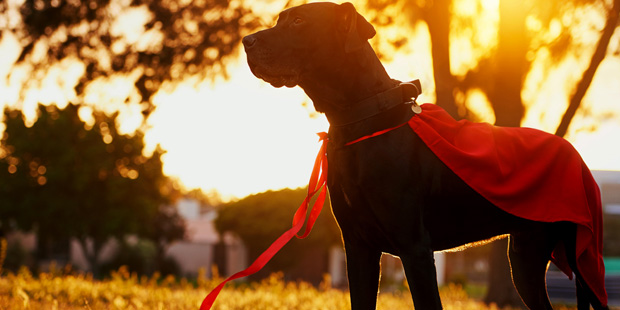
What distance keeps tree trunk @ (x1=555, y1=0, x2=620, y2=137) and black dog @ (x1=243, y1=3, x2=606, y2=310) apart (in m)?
5.15

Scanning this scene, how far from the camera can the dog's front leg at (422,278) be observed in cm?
334

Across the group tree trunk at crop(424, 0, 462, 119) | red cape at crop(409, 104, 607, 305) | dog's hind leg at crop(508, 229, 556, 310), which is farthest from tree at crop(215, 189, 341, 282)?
red cape at crop(409, 104, 607, 305)

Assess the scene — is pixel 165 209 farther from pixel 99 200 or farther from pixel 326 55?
pixel 326 55

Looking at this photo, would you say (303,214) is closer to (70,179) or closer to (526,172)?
(526,172)

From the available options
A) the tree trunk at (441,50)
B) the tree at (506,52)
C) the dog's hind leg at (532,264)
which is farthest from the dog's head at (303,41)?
the tree trunk at (441,50)

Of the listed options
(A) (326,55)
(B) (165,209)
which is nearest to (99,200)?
(B) (165,209)

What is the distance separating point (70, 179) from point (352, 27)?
35879 millimetres

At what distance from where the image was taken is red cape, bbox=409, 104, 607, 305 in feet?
12.0

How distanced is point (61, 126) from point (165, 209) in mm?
13850

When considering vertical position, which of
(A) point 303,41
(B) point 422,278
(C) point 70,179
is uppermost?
Result: (C) point 70,179

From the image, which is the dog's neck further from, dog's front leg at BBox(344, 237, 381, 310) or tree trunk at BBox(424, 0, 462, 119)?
tree trunk at BBox(424, 0, 462, 119)

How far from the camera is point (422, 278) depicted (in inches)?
132

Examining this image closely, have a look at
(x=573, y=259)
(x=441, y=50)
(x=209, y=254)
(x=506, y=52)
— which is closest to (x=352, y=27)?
(x=573, y=259)

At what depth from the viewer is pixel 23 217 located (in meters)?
36.5
